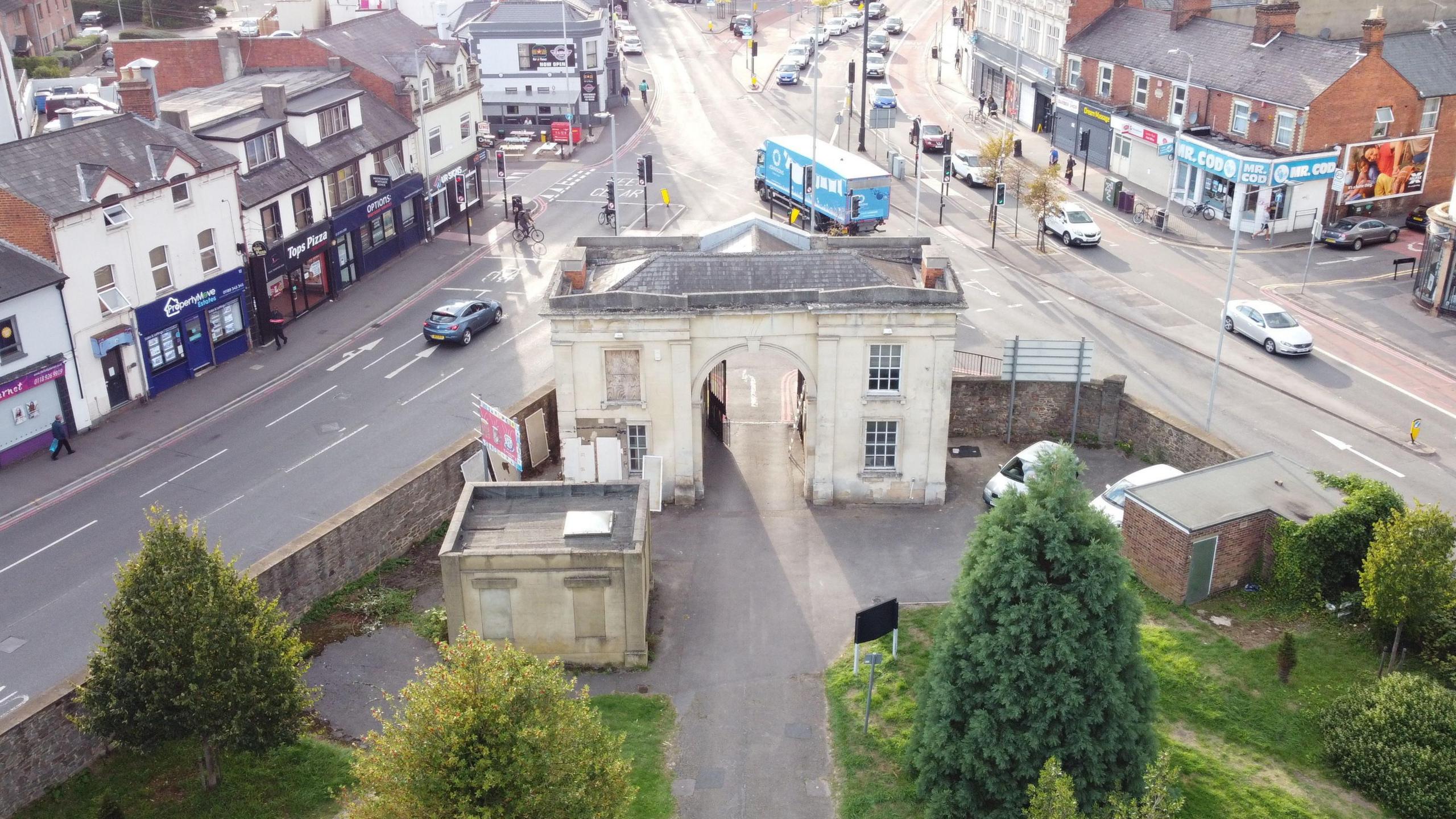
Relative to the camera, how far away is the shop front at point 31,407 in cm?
3928

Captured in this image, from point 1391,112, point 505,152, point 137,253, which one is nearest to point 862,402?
point 137,253

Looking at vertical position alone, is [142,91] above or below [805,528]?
above

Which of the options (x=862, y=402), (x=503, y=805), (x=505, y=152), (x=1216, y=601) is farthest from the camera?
(x=505, y=152)

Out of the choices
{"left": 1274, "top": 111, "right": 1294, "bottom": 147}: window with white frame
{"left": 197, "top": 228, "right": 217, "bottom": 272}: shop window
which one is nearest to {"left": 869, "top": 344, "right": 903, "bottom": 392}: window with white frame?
{"left": 197, "top": 228, "right": 217, "bottom": 272}: shop window

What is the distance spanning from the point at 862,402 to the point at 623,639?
10.1 m

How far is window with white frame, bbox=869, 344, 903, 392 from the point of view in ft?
112

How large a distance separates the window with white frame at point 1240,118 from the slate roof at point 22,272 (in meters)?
52.5

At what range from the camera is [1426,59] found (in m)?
62.2

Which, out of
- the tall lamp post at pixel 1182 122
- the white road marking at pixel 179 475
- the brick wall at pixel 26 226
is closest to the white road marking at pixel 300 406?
the white road marking at pixel 179 475

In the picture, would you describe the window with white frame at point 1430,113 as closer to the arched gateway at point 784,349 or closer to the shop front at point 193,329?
the arched gateway at point 784,349

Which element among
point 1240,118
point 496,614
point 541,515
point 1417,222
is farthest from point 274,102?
point 1417,222

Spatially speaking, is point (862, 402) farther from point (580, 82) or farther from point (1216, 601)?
point (580, 82)

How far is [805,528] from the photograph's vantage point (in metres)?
34.8

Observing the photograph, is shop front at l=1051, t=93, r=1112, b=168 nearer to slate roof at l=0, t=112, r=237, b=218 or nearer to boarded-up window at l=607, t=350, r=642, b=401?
boarded-up window at l=607, t=350, r=642, b=401
